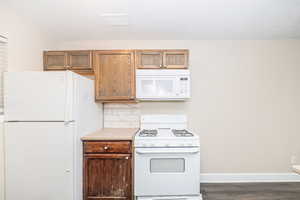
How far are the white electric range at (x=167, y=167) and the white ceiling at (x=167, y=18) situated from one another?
4.85 ft

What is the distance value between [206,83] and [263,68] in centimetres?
94

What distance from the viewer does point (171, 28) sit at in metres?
2.63

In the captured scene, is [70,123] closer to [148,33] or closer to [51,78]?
[51,78]

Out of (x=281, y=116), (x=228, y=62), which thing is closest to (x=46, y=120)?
(x=228, y=62)

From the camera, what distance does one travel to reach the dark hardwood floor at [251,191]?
2.53 metres

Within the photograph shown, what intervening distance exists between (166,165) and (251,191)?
4.63ft

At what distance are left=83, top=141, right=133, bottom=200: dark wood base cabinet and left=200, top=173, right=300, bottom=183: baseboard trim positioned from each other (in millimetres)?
1449

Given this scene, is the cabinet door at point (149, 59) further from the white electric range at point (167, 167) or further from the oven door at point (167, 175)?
the oven door at point (167, 175)

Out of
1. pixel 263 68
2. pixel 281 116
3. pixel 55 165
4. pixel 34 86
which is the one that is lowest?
pixel 55 165

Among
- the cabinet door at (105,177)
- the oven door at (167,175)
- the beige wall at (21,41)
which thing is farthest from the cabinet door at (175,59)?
the beige wall at (21,41)

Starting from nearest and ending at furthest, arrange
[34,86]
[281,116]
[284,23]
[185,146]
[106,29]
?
1. [34,86]
2. [185,146]
3. [284,23]
4. [106,29]
5. [281,116]

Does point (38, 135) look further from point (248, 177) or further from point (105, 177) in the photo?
point (248, 177)

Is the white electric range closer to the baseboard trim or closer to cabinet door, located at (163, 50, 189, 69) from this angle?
the baseboard trim

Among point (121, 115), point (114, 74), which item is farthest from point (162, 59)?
point (121, 115)
